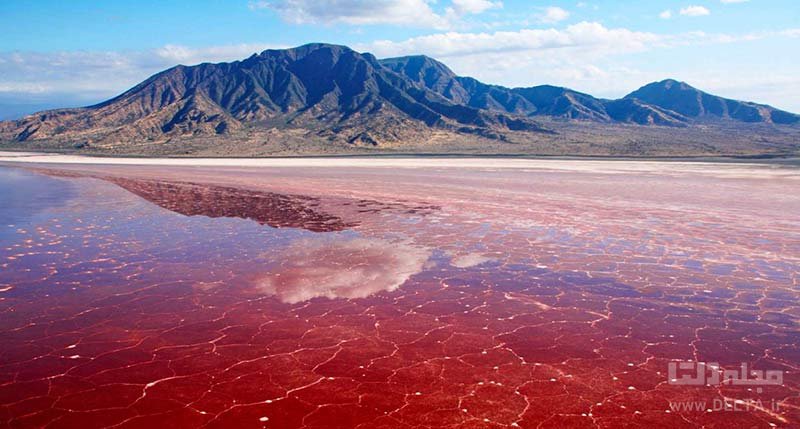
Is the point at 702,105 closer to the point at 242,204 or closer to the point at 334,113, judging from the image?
the point at 334,113

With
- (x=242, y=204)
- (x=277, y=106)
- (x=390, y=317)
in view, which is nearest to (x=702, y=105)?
(x=277, y=106)

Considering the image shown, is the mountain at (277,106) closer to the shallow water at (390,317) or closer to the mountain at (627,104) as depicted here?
the mountain at (627,104)

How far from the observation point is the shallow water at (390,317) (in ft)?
18.3

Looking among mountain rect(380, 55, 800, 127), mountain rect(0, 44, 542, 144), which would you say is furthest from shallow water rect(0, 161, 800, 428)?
mountain rect(380, 55, 800, 127)

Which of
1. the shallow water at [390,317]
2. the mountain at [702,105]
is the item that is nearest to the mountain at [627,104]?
the mountain at [702,105]

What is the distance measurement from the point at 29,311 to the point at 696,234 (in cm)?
1501

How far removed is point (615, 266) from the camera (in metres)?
11.1

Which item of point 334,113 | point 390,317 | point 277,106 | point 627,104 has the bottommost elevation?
point 390,317

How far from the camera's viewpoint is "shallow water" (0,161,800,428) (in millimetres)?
5566

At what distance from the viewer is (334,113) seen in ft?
378

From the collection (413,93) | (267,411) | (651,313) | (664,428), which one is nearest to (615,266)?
(651,313)

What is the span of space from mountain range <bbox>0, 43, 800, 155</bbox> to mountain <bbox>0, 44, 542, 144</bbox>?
28 cm

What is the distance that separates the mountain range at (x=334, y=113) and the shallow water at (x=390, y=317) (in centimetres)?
6219

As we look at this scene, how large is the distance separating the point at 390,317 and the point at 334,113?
4342 inches
